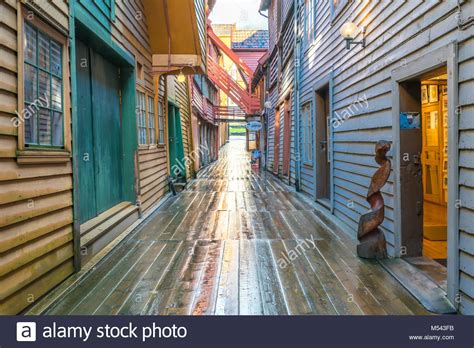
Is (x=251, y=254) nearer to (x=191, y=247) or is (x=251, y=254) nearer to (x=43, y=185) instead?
(x=191, y=247)

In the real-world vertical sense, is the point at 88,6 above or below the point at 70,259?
above

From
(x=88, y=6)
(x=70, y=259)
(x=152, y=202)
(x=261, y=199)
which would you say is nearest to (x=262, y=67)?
(x=261, y=199)

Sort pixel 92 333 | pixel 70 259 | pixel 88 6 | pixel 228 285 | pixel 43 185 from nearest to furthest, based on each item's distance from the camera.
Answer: pixel 92 333, pixel 43 185, pixel 228 285, pixel 70 259, pixel 88 6

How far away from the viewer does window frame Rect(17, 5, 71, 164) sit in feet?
9.52

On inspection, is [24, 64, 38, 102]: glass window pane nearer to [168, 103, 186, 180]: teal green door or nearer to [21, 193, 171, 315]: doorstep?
[21, 193, 171, 315]: doorstep

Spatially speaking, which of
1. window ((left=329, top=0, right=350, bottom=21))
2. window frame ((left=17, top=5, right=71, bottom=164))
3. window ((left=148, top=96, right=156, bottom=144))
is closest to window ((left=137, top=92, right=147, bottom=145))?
window ((left=148, top=96, right=156, bottom=144))

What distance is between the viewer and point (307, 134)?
9.30 m

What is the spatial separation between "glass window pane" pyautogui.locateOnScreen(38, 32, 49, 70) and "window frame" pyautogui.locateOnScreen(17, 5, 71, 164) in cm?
4

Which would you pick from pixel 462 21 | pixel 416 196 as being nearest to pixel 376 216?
pixel 416 196

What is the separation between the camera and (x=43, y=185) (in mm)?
3256

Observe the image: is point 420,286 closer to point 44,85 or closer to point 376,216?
point 376,216

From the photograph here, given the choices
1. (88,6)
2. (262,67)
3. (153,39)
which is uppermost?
(262,67)

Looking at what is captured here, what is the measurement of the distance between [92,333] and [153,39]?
21.4 feet

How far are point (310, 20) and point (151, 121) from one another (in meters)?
4.00
